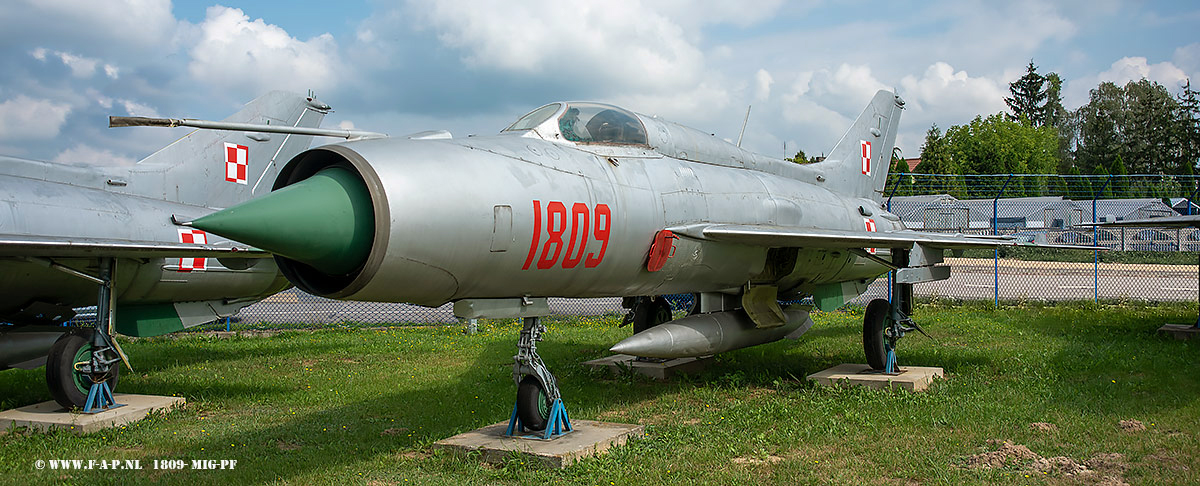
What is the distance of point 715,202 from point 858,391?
2.55m

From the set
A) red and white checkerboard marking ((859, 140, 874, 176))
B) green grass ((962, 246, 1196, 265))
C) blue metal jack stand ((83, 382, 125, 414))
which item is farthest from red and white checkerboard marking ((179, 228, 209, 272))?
green grass ((962, 246, 1196, 265))

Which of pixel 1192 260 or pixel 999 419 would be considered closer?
pixel 999 419

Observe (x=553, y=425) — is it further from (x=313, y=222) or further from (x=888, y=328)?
(x=888, y=328)

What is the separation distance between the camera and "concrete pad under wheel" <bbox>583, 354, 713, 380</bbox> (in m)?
9.29

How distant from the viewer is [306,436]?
6664 millimetres

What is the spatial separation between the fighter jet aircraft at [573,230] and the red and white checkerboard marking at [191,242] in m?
3.71

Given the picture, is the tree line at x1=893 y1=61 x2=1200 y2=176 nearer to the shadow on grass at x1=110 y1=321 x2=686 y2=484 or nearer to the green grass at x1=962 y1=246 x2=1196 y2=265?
the green grass at x1=962 y1=246 x2=1196 y2=265

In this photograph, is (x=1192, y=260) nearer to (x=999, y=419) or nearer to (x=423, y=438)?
(x=999, y=419)

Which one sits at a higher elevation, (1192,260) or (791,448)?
(1192,260)

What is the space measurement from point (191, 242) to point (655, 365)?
5509mm

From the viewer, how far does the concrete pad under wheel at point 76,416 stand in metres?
7.05

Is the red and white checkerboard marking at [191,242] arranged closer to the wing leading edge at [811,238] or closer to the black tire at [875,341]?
the wing leading edge at [811,238]

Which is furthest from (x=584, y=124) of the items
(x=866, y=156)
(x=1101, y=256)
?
(x=1101, y=256)

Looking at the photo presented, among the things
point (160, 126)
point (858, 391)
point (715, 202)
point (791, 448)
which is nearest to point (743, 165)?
point (715, 202)
